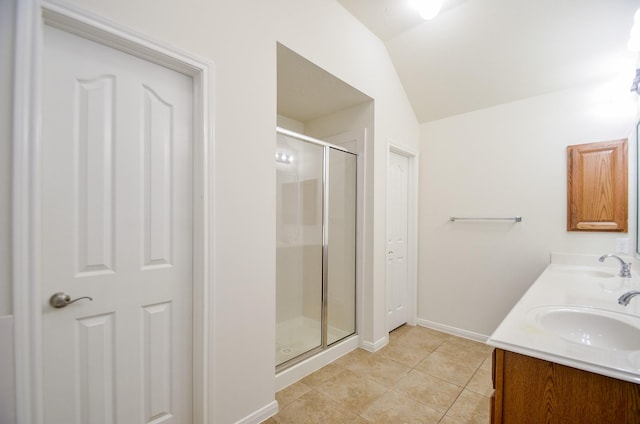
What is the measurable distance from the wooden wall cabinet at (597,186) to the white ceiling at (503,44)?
0.54 metres

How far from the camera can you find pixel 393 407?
6.02 feet

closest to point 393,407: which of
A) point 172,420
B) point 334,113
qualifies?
point 172,420

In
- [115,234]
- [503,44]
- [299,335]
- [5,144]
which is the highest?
[503,44]

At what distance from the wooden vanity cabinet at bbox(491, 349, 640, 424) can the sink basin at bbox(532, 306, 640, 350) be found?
30 cm

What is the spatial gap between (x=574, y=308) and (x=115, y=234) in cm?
209

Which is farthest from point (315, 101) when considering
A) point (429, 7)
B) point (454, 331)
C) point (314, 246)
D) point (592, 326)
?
point (454, 331)

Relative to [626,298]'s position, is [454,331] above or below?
below

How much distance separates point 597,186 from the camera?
227 cm

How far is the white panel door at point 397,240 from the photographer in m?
3.01

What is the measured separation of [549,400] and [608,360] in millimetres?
211

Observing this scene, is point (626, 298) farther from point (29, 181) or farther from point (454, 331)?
point (29, 181)

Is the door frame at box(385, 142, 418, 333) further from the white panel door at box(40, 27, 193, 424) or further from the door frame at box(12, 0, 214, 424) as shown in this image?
the door frame at box(12, 0, 214, 424)

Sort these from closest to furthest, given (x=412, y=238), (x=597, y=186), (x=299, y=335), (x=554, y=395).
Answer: (x=554, y=395), (x=597, y=186), (x=299, y=335), (x=412, y=238)

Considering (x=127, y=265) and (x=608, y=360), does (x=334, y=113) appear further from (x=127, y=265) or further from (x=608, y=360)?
(x=608, y=360)
